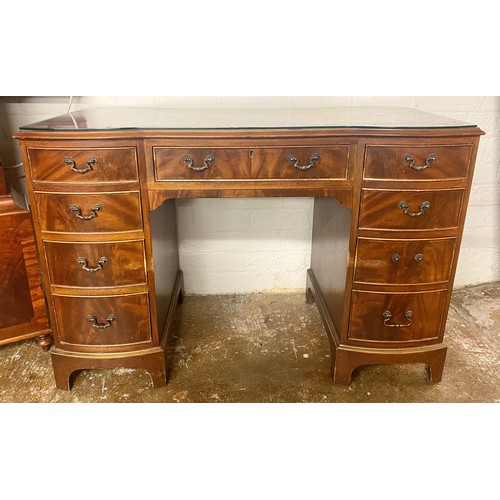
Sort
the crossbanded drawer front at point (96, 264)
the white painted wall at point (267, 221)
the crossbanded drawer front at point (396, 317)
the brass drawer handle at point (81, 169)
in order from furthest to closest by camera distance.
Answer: the white painted wall at point (267, 221)
the crossbanded drawer front at point (396, 317)
the crossbanded drawer front at point (96, 264)
the brass drawer handle at point (81, 169)

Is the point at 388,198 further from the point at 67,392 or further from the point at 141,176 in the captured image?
the point at 67,392

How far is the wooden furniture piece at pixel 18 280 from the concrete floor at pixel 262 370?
0.16 m

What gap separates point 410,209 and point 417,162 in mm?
158

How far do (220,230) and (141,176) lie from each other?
3.03ft

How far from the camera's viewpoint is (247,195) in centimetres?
150

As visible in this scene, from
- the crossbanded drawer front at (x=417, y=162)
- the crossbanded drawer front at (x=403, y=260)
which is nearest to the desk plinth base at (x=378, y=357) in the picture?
the crossbanded drawer front at (x=403, y=260)

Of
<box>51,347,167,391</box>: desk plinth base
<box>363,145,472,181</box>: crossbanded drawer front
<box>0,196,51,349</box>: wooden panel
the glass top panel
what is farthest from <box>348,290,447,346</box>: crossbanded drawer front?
<box>0,196,51,349</box>: wooden panel

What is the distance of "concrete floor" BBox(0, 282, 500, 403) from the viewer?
5.69 ft

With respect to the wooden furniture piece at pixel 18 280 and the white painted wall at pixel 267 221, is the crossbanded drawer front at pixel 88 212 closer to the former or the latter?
the wooden furniture piece at pixel 18 280

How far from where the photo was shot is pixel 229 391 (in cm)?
175

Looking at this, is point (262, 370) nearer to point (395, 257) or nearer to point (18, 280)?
point (395, 257)

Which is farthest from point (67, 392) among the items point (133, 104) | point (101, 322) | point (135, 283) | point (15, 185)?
point (133, 104)

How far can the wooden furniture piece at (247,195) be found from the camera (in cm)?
143

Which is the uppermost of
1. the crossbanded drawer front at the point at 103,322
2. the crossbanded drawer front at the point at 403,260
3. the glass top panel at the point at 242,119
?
the glass top panel at the point at 242,119
